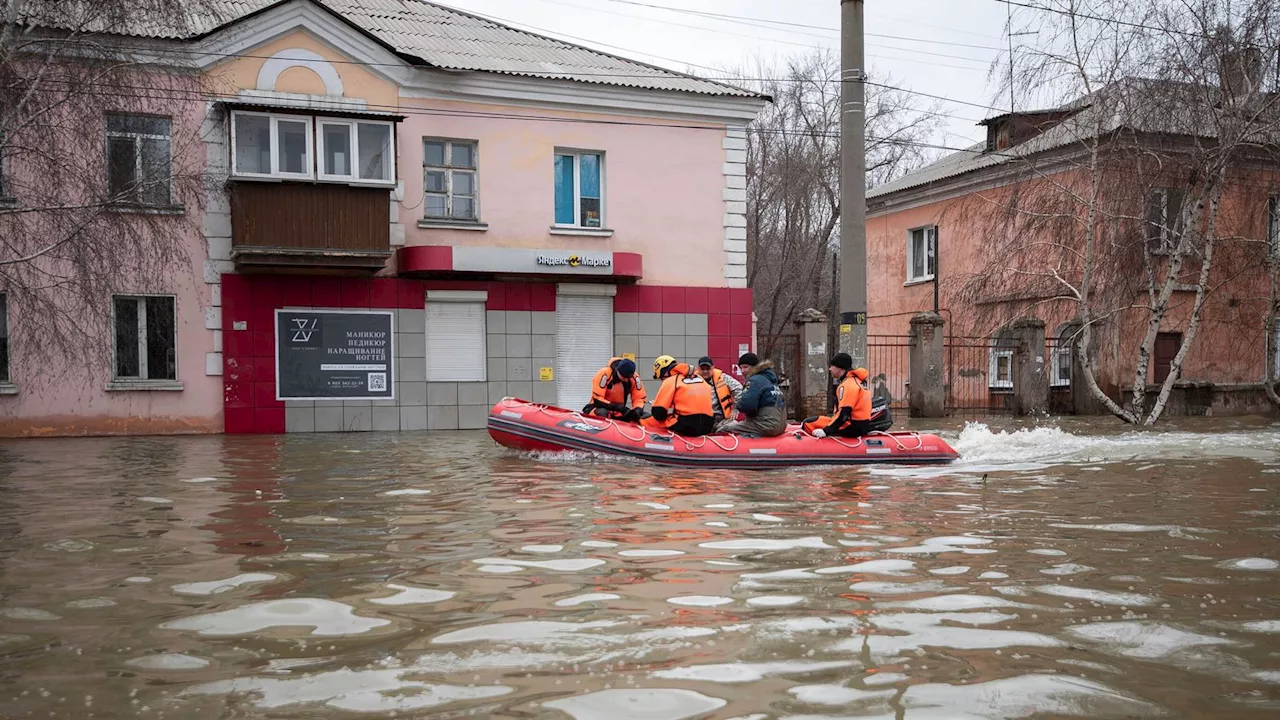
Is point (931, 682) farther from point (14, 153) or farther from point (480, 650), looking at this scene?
point (14, 153)

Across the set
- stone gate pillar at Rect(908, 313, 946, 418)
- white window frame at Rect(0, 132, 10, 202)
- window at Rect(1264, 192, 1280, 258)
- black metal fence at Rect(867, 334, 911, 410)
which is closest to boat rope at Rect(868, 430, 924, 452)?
stone gate pillar at Rect(908, 313, 946, 418)

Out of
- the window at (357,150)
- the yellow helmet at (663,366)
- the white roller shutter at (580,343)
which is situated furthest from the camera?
the white roller shutter at (580,343)

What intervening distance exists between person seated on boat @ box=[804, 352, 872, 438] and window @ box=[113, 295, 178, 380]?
1135 centimetres

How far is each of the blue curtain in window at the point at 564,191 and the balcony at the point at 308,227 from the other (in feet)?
11.8

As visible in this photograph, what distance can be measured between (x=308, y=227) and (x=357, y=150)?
1663 mm

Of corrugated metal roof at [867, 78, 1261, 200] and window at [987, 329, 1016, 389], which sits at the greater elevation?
corrugated metal roof at [867, 78, 1261, 200]

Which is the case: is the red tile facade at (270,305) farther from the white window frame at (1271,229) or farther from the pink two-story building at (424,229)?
the white window frame at (1271,229)

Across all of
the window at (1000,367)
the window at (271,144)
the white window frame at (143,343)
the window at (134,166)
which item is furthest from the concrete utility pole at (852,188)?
the window at (1000,367)

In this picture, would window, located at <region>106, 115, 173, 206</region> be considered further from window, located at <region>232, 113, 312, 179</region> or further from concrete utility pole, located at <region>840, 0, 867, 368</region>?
concrete utility pole, located at <region>840, 0, 867, 368</region>

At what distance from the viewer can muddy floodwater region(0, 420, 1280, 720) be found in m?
4.07

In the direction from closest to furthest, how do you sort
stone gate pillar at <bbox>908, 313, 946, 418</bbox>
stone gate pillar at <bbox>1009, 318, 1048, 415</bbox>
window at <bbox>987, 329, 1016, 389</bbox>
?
1. stone gate pillar at <bbox>908, 313, 946, 418</bbox>
2. stone gate pillar at <bbox>1009, 318, 1048, 415</bbox>
3. window at <bbox>987, 329, 1016, 389</bbox>

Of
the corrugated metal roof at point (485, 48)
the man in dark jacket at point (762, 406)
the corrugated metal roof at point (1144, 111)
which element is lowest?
the man in dark jacket at point (762, 406)

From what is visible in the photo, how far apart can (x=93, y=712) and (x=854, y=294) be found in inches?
472

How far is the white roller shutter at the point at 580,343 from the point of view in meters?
21.5
